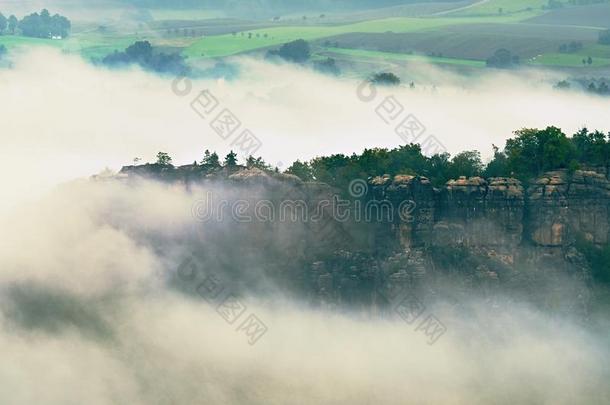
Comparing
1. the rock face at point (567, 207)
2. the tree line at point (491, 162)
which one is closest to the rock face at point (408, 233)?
the rock face at point (567, 207)

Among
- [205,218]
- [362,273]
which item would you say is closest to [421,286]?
[362,273]

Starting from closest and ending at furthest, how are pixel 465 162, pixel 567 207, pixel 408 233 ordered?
pixel 408 233, pixel 567 207, pixel 465 162

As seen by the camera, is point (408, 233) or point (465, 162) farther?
point (465, 162)

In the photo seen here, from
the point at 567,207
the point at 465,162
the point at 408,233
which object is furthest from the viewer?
the point at 465,162

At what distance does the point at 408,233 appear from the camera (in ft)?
598

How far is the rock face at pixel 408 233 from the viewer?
7106 inches

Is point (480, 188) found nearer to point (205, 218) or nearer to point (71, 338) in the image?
point (205, 218)

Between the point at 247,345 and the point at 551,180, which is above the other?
the point at 551,180

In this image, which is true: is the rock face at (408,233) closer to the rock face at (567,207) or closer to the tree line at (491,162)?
the rock face at (567,207)

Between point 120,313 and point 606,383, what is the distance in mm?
34916

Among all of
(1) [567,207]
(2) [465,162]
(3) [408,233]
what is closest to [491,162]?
(2) [465,162]

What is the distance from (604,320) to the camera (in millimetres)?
183750

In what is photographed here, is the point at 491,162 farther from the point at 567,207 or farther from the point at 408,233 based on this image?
the point at 408,233

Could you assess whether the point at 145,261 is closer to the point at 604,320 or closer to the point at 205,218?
the point at 205,218
